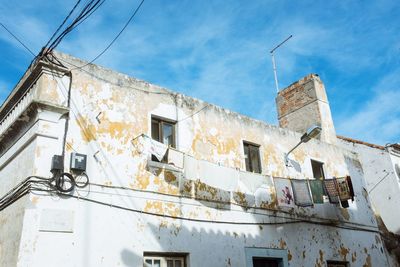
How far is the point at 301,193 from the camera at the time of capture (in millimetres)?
10703

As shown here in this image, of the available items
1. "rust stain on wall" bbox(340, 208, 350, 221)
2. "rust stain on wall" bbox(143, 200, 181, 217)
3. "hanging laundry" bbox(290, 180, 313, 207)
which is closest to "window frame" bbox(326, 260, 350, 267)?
"rust stain on wall" bbox(340, 208, 350, 221)

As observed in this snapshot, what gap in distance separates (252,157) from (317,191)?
2.04 metres

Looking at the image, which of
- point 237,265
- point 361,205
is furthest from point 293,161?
point 237,265

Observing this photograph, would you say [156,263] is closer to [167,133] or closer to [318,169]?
[167,133]

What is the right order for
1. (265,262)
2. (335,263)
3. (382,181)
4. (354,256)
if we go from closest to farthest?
(265,262)
(335,263)
(354,256)
(382,181)

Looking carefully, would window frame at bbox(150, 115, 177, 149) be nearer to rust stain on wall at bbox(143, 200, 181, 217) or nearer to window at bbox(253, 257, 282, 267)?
rust stain on wall at bbox(143, 200, 181, 217)

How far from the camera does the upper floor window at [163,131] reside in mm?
9055

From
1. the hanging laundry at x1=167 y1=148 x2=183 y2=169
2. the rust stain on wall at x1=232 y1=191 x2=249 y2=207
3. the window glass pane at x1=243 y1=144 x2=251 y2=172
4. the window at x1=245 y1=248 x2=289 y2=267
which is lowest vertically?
the window at x1=245 y1=248 x2=289 y2=267

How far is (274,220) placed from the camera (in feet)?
33.4

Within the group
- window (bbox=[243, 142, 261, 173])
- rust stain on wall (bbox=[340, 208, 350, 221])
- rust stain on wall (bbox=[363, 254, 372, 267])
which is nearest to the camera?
window (bbox=[243, 142, 261, 173])

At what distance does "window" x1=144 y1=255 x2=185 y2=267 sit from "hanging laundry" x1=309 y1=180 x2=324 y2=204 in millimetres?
4459

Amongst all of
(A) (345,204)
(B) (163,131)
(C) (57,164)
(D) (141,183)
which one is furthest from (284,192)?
(C) (57,164)

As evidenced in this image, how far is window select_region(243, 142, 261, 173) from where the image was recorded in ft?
35.1

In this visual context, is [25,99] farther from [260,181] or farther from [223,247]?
[260,181]
